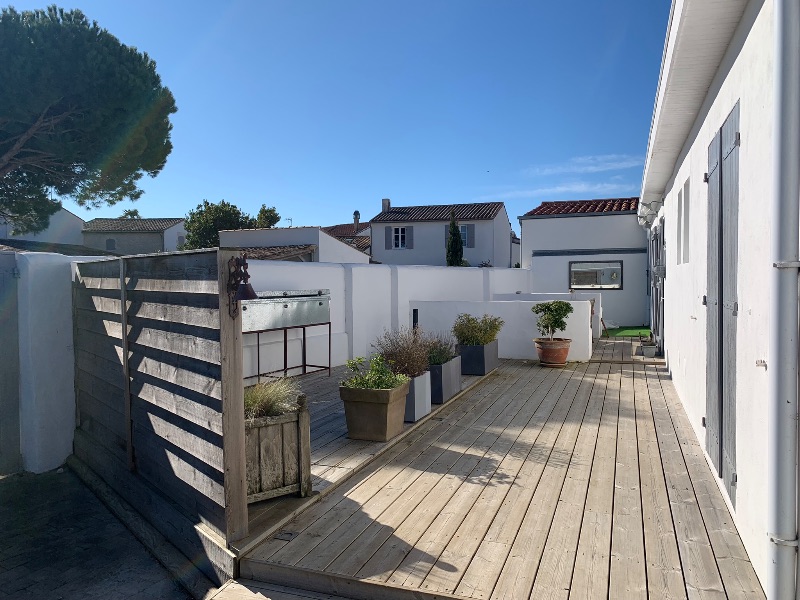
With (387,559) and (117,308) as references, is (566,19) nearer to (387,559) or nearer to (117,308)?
(117,308)

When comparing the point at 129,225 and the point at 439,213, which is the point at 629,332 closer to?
the point at 439,213

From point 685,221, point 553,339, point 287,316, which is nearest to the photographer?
point 685,221

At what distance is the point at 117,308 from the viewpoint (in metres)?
4.26

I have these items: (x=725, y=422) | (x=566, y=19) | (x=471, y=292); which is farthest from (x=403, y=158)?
(x=725, y=422)

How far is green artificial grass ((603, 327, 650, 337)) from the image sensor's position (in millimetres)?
13931

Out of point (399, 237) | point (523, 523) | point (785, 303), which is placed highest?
point (399, 237)

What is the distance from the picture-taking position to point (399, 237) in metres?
29.3

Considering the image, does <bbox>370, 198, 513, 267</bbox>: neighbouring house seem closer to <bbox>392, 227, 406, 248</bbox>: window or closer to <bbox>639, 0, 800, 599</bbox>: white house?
<bbox>392, 227, 406, 248</bbox>: window

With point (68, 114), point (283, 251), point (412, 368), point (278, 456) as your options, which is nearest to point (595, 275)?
point (283, 251)

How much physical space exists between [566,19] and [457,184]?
20.5 m

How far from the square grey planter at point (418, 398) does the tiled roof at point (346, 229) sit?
3391 cm

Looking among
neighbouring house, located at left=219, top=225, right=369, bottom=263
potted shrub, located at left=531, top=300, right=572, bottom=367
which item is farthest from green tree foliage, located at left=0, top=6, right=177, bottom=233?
potted shrub, located at left=531, top=300, right=572, bottom=367

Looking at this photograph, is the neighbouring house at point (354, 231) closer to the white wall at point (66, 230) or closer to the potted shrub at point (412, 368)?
the white wall at point (66, 230)

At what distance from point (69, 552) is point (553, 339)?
7025 millimetres
